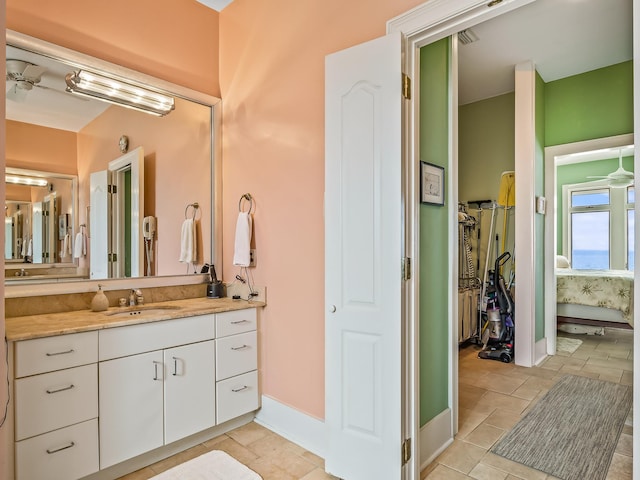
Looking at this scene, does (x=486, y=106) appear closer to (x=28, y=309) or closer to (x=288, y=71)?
(x=288, y=71)

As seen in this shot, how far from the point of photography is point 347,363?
→ 6.50ft

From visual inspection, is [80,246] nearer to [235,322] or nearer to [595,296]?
[235,322]

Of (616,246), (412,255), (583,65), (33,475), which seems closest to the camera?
(33,475)

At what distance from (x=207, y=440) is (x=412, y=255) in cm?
178

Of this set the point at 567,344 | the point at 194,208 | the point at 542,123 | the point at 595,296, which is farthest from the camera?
the point at 595,296

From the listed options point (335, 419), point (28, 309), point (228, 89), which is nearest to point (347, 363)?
point (335, 419)

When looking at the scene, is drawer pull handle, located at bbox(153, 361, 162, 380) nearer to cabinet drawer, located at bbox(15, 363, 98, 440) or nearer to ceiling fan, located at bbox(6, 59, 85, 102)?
cabinet drawer, located at bbox(15, 363, 98, 440)

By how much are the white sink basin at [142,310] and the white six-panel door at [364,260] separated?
113cm

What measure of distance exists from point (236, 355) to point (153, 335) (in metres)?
0.60

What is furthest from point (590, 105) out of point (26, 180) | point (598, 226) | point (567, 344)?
point (26, 180)

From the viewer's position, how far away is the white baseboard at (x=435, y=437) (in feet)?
6.97

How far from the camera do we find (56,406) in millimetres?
1789

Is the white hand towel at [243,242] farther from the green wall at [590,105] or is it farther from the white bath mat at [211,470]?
the green wall at [590,105]

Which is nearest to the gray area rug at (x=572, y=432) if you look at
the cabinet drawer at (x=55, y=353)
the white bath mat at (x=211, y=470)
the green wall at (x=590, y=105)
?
the white bath mat at (x=211, y=470)
